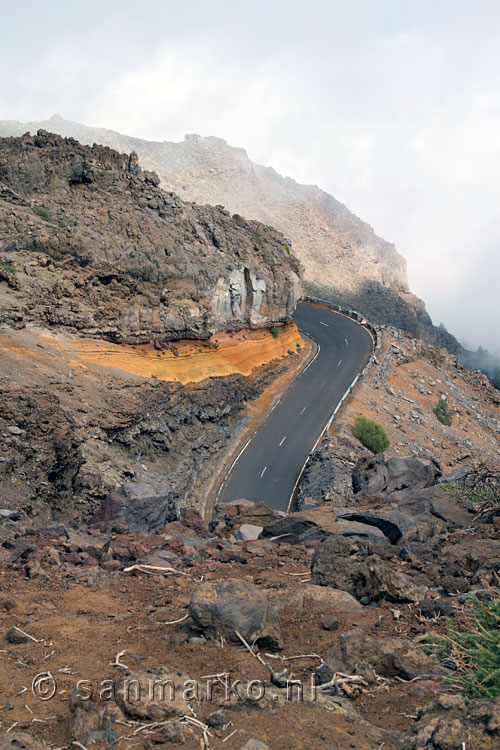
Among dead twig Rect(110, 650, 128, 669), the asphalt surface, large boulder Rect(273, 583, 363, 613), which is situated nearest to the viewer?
dead twig Rect(110, 650, 128, 669)

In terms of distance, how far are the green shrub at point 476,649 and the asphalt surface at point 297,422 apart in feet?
64.5

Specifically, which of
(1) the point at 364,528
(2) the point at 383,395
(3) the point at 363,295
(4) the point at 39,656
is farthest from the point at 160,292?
(3) the point at 363,295

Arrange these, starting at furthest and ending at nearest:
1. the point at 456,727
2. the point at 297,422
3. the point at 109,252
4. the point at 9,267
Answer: the point at 297,422 < the point at 109,252 < the point at 9,267 < the point at 456,727

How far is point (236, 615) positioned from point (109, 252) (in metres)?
23.5

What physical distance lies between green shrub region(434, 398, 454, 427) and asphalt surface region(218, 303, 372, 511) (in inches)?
227

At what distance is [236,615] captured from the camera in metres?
6.51

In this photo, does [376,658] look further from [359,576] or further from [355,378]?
[355,378]

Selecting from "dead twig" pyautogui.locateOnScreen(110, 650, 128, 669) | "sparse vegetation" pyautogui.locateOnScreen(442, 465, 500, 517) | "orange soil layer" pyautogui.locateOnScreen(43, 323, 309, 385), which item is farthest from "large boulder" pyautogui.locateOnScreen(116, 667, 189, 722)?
"orange soil layer" pyautogui.locateOnScreen(43, 323, 309, 385)

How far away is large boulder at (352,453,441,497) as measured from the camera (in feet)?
64.1

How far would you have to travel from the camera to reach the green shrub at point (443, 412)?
130 ft

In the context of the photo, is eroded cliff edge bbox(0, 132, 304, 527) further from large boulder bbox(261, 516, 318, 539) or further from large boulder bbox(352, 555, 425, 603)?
large boulder bbox(352, 555, 425, 603)

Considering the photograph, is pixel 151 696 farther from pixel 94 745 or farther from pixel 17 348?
pixel 17 348

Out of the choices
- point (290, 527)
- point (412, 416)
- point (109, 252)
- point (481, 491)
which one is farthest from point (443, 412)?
point (290, 527)

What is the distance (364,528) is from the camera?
41.8 feet
